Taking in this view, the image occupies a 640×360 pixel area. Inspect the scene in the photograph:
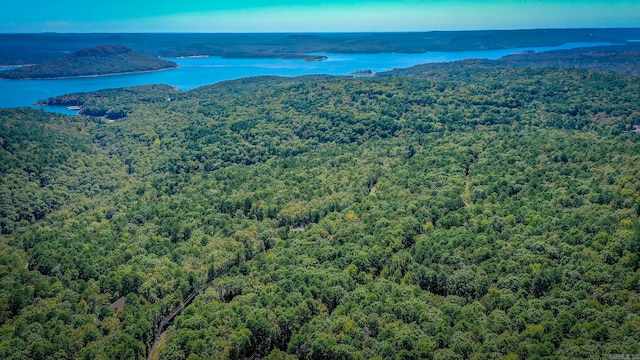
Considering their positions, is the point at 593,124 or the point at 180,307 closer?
the point at 180,307

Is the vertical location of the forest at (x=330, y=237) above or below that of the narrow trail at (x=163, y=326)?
above

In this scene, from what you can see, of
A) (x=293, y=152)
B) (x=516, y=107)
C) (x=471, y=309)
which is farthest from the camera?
(x=516, y=107)

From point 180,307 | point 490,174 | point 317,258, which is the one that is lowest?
point 180,307

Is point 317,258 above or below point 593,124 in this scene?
below

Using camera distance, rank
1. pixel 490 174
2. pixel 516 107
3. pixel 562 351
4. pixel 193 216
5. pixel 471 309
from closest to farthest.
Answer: pixel 562 351 → pixel 471 309 → pixel 193 216 → pixel 490 174 → pixel 516 107

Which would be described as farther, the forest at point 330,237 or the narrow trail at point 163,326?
the narrow trail at point 163,326

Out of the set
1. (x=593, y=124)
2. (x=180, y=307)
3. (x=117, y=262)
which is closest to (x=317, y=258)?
(x=180, y=307)

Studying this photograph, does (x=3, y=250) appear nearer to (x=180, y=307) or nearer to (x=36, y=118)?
(x=180, y=307)

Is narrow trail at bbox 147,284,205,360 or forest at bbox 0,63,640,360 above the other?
forest at bbox 0,63,640,360
